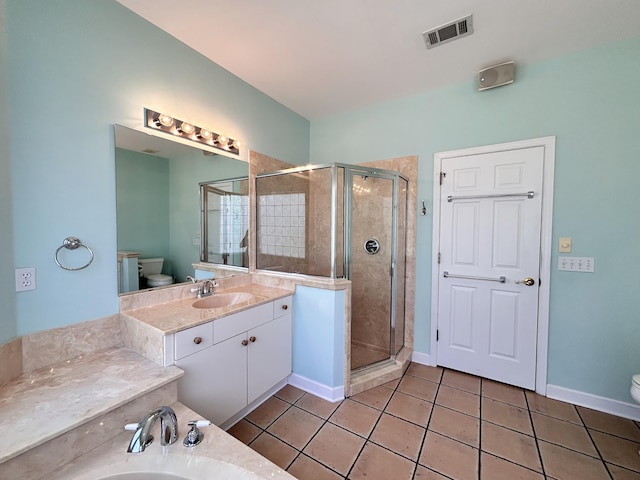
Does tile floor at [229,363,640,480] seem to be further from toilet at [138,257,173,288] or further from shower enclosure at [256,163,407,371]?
toilet at [138,257,173,288]

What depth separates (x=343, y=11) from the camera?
1586 mm

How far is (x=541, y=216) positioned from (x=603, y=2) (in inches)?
52.7

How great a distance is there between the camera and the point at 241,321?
1.73 metres

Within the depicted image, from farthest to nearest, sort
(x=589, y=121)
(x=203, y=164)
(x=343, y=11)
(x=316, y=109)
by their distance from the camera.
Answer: (x=316, y=109), (x=203, y=164), (x=589, y=121), (x=343, y=11)

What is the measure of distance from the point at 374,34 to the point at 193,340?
2.30m

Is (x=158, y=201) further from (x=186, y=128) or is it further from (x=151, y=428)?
(x=151, y=428)

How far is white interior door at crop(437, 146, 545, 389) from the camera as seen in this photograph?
2119mm

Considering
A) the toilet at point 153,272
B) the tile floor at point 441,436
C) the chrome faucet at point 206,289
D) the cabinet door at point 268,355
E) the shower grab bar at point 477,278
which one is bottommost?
the tile floor at point 441,436

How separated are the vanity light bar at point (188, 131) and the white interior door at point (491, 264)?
6.55 feet

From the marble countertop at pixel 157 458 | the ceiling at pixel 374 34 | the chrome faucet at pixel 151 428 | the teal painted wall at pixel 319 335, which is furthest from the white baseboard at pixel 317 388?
the ceiling at pixel 374 34

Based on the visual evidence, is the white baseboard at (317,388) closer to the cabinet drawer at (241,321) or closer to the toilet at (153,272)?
the cabinet drawer at (241,321)

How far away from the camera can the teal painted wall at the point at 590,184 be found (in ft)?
5.93

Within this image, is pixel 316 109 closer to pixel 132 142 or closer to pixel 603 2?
pixel 132 142

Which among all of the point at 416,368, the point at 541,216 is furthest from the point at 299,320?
the point at 541,216
